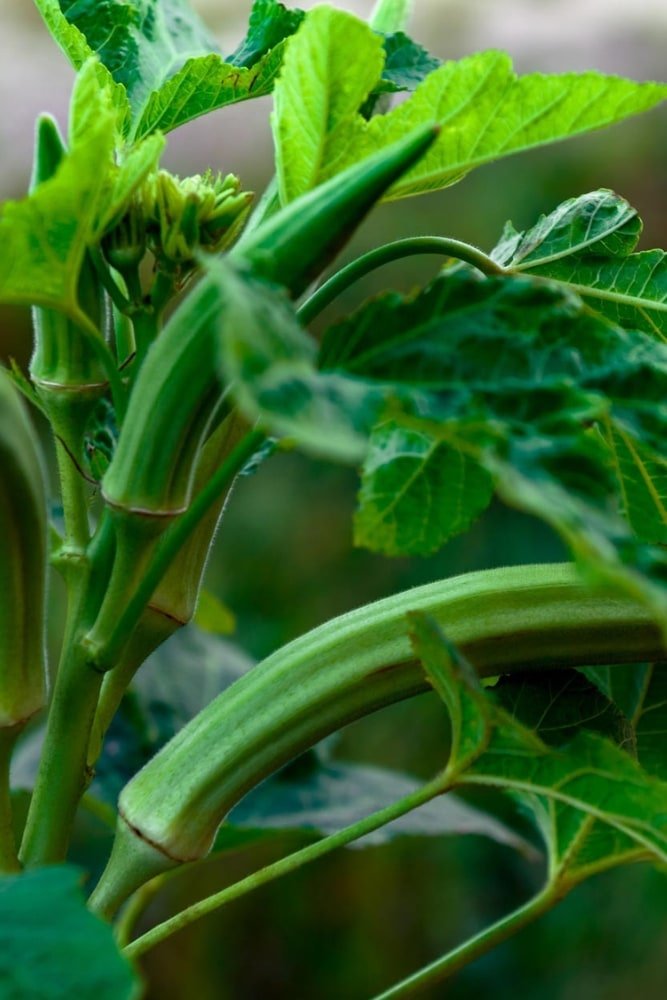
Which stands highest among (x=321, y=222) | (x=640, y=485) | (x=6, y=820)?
(x=321, y=222)

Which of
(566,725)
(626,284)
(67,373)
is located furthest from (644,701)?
(67,373)

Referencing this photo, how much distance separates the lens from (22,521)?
0.41 metres

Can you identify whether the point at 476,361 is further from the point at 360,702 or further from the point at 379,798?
A: the point at 379,798

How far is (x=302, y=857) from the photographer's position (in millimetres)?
420

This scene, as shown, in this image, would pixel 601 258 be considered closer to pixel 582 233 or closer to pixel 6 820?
pixel 582 233

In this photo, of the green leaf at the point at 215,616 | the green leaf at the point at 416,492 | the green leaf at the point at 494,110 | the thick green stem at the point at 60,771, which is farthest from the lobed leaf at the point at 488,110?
the green leaf at the point at 215,616

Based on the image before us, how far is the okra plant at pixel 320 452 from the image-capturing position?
1.09 feet

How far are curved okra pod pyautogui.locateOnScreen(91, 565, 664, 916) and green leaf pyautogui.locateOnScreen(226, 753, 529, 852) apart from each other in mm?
250

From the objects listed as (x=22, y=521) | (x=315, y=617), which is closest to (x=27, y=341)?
(x=315, y=617)

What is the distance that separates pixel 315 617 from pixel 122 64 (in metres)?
1.43

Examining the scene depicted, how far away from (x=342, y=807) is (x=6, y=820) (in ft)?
1.27

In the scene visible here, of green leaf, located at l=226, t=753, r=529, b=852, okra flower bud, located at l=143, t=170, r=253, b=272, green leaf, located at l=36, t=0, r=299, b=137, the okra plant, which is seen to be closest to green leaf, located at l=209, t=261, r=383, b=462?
the okra plant

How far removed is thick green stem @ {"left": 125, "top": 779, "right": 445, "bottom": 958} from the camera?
42 centimetres

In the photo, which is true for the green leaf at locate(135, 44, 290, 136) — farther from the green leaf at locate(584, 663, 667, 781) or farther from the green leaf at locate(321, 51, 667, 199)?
the green leaf at locate(584, 663, 667, 781)
